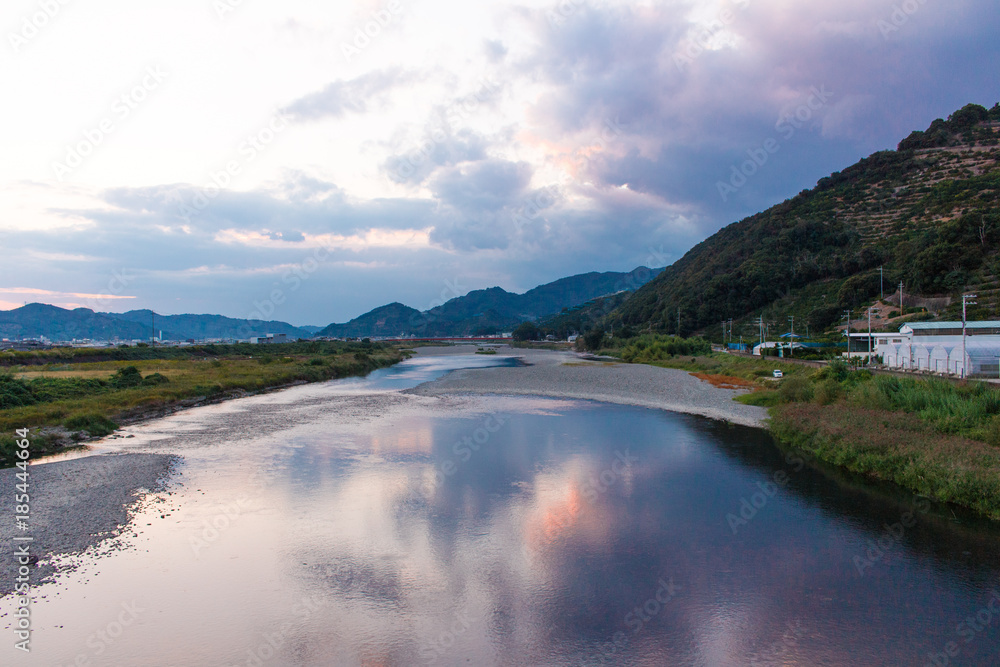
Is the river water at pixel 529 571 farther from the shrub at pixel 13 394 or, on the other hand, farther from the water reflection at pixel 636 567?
the shrub at pixel 13 394

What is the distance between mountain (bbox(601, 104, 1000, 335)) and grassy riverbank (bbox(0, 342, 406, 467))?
5170 centimetres

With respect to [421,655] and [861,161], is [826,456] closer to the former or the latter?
[421,655]

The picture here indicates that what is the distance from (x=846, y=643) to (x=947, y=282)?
168 ft

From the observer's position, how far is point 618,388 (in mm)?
35094

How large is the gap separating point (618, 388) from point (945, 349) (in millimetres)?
16947

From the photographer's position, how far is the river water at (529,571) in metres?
6.27

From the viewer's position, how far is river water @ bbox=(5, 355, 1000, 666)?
6273mm

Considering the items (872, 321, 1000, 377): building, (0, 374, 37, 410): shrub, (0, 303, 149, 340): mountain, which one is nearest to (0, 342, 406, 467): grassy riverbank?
(0, 374, 37, 410): shrub

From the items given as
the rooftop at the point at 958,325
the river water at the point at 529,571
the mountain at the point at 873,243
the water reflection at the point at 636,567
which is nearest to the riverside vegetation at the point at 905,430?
the river water at the point at 529,571

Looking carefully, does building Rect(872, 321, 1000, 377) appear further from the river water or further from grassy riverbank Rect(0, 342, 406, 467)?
grassy riverbank Rect(0, 342, 406, 467)

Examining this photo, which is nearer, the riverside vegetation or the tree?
the riverside vegetation

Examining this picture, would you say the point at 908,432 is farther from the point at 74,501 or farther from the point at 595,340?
the point at 595,340

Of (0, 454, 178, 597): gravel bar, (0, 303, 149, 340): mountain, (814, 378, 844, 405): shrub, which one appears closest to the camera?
(0, 454, 178, 597): gravel bar

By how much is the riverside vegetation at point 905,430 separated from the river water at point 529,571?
0.66m
